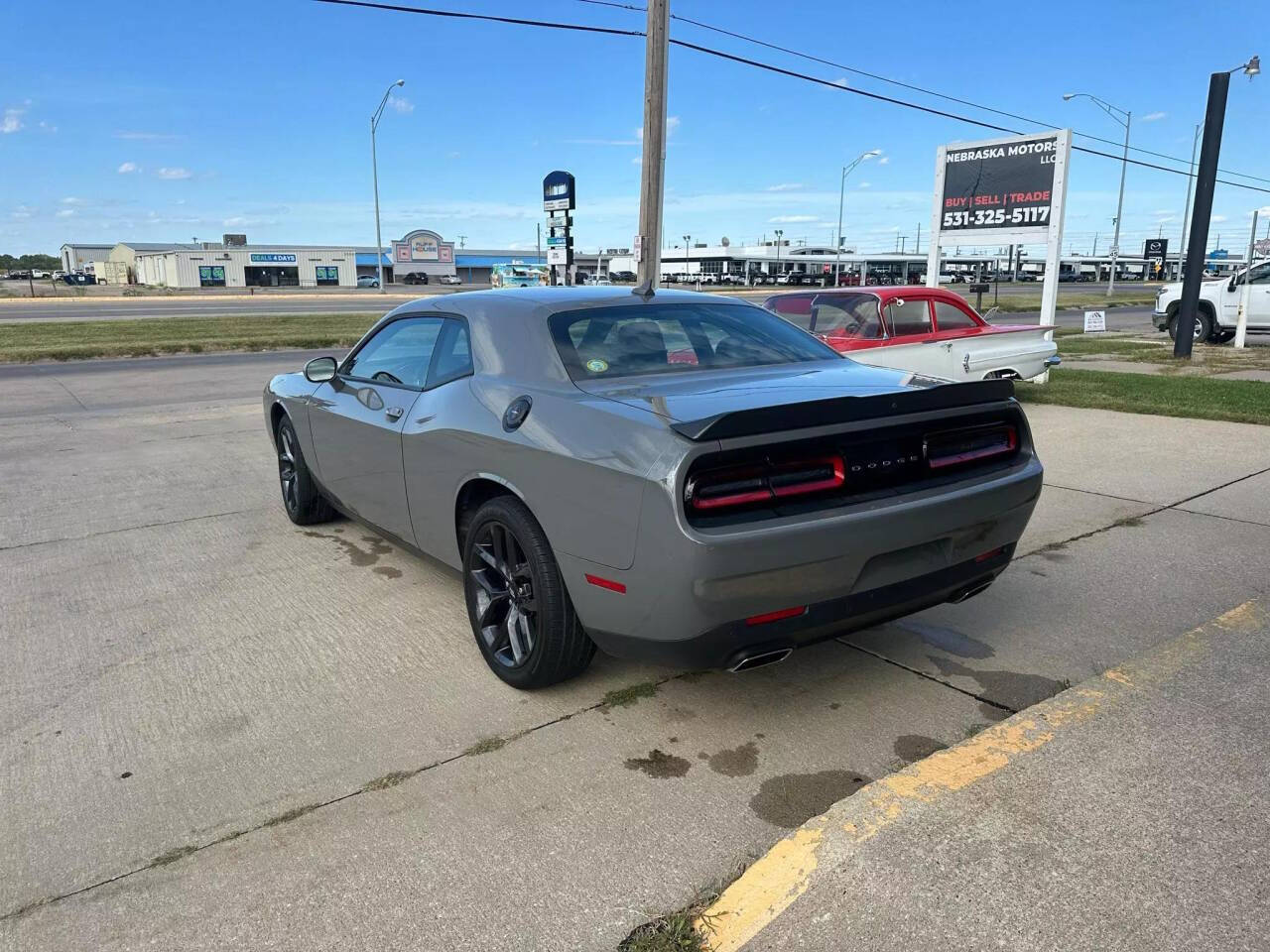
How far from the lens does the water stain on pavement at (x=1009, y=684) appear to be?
136 inches

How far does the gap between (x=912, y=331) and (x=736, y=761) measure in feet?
25.0

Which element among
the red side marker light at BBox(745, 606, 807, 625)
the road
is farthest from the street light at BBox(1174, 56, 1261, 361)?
the red side marker light at BBox(745, 606, 807, 625)

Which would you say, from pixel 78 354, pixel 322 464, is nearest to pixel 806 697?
pixel 322 464

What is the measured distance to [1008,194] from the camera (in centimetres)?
1520

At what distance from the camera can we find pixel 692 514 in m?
2.73

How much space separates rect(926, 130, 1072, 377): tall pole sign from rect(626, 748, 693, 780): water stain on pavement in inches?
518

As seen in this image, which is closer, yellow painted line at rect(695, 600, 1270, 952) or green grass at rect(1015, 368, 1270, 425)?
yellow painted line at rect(695, 600, 1270, 952)

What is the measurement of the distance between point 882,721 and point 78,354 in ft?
59.8

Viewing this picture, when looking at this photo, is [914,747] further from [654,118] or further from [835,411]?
[654,118]

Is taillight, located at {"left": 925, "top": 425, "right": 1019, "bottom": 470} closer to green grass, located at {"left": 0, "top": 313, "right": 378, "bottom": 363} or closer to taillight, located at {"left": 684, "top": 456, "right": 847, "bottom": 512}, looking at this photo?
taillight, located at {"left": 684, "top": 456, "right": 847, "bottom": 512}

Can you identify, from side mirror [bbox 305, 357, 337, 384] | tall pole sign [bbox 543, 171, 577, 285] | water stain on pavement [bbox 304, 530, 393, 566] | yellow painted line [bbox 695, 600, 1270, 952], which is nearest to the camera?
yellow painted line [bbox 695, 600, 1270, 952]

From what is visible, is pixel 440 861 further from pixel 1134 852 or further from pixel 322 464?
pixel 322 464

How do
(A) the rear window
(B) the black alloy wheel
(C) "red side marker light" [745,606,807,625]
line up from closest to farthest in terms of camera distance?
(C) "red side marker light" [745,606,807,625] < (B) the black alloy wheel < (A) the rear window

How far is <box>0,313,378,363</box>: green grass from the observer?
1762 cm
